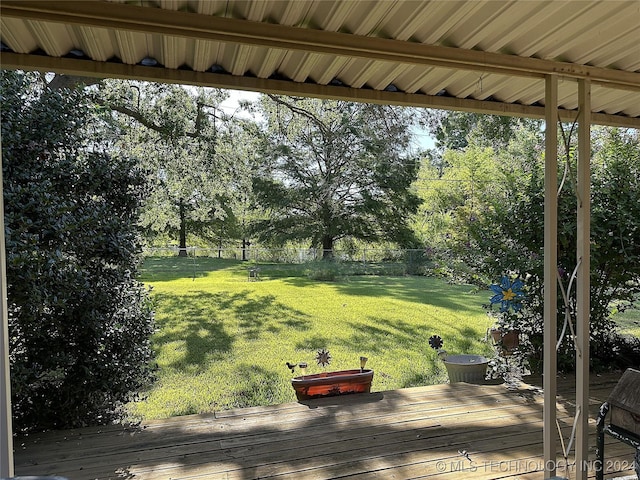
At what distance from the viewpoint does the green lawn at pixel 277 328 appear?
4.61 meters

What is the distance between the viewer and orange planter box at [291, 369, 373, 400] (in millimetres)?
3082

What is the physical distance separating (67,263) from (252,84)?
5.28ft

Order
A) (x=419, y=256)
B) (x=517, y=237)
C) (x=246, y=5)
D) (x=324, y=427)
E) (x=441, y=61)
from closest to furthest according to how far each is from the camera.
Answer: (x=246, y=5) < (x=441, y=61) < (x=324, y=427) < (x=517, y=237) < (x=419, y=256)

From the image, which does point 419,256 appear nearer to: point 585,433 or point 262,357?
point 262,357

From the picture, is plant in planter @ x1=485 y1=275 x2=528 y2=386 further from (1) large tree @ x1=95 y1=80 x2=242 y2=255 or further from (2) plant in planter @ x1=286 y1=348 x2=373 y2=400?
(1) large tree @ x1=95 y1=80 x2=242 y2=255

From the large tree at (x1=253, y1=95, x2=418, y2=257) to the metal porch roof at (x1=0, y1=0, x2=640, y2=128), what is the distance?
6998 millimetres

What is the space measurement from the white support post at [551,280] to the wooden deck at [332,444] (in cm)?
33

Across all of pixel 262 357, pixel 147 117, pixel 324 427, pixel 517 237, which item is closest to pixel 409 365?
pixel 262 357

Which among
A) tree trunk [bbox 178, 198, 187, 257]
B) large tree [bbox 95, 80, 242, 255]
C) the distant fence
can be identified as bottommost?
the distant fence

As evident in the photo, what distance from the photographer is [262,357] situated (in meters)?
5.35

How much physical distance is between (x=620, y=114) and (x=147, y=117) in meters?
5.07

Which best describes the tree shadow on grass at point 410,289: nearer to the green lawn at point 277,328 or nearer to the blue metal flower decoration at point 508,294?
the green lawn at point 277,328

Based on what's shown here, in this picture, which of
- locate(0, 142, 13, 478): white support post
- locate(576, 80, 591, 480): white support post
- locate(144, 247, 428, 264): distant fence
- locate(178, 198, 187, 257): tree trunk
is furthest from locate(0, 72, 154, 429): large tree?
locate(144, 247, 428, 264): distant fence

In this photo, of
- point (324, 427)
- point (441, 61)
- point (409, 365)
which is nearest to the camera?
point (441, 61)
